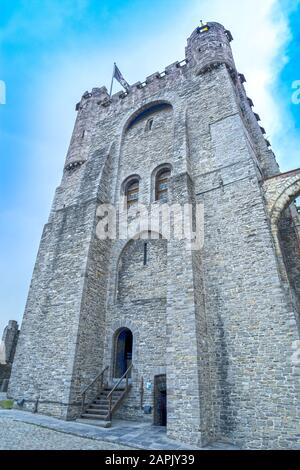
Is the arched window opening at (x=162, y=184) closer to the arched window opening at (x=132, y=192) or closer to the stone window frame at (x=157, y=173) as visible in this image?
the stone window frame at (x=157, y=173)

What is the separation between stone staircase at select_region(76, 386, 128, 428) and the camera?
772 cm

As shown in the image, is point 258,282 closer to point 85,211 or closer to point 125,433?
point 125,433

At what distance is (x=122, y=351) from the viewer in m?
10.0

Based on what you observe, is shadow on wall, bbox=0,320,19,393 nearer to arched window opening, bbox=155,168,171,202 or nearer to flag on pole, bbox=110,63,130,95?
arched window opening, bbox=155,168,171,202

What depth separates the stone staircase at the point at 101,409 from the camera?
772 cm

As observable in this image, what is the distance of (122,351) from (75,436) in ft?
12.5

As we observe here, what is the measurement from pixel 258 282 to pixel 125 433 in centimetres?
511

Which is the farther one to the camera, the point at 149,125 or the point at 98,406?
the point at 149,125

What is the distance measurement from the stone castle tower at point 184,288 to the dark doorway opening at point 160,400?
0.04m

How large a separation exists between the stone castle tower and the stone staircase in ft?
0.68

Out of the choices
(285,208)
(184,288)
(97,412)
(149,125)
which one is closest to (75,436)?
(97,412)

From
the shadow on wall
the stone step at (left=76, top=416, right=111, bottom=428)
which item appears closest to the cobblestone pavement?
the stone step at (left=76, top=416, right=111, bottom=428)

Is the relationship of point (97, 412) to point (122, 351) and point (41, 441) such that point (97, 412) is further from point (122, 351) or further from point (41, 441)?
point (41, 441)

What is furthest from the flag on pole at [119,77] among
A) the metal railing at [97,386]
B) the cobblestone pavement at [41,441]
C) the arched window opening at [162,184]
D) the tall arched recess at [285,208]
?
the cobblestone pavement at [41,441]
